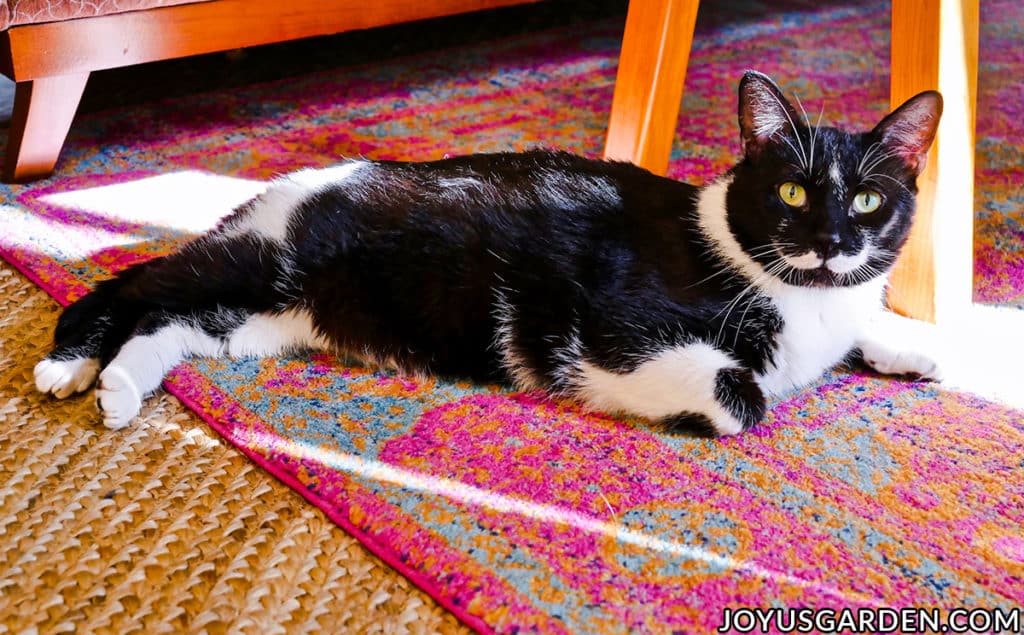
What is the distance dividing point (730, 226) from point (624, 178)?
0.17 m

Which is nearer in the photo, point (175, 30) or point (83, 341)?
point (83, 341)

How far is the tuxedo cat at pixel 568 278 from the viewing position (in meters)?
1.09

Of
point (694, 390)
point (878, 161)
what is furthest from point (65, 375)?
point (878, 161)

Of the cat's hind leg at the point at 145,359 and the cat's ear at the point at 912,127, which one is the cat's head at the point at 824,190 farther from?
the cat's hind leg at the point at 145,359

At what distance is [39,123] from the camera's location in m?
1.73

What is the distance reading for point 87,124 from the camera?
2086 millimetres

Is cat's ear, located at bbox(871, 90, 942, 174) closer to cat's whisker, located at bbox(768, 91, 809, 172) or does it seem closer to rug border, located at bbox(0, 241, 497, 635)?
cat's whisker, located at bbox(768, 91, 809, 172)

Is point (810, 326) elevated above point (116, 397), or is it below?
above

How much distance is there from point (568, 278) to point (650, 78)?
0.54 meters

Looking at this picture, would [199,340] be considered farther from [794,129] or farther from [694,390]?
[794,129]

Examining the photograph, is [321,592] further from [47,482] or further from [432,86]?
[432,86]

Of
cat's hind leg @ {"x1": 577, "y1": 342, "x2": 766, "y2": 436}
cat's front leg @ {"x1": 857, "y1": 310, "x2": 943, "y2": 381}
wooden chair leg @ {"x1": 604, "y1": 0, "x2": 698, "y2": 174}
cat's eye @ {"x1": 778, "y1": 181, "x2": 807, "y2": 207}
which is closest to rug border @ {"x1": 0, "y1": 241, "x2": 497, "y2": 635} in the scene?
cat's hind leg @ {"x1": 577, "y1": 342, "x2": 766, "y2": 436}

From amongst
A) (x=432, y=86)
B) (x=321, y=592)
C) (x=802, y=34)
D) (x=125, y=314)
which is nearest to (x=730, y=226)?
(x=321, y=592)

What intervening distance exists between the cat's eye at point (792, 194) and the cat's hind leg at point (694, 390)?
0.19m
